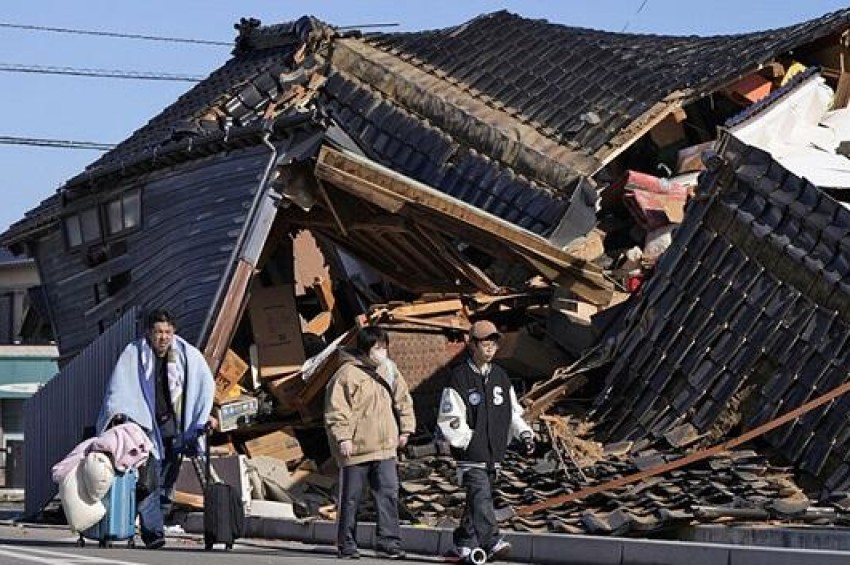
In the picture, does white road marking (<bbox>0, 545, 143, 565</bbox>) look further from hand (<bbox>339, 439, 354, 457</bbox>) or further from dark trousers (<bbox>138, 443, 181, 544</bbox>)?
hand (<bbox>339, 439, 354, 457</bbox>)

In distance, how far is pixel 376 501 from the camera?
12.0 m

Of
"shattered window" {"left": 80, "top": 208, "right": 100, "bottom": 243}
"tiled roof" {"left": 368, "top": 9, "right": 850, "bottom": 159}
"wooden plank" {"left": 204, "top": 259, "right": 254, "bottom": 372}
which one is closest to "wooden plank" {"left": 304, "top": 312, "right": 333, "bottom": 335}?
"wooden plank" {"left": 204, "top": 259, "right": 254, "bottom": 372}

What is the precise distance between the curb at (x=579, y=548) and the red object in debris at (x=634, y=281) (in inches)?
188

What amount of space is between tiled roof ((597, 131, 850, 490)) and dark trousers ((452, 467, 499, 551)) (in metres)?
3.07

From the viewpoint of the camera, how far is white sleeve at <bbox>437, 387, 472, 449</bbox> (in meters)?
11.3

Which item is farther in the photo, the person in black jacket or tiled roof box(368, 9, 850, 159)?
tiled roof box(368, 9, 850, 159)

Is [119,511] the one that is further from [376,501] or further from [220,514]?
[376,501]

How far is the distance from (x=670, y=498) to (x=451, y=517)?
6.04ft

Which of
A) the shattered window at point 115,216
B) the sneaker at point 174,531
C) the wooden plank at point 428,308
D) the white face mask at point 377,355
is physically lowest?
the sneaker at point 174,531

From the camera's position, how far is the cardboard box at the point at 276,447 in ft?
59.4

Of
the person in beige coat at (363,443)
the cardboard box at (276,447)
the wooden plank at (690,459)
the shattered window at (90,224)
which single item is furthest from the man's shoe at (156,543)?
the shattered window at (90,224)

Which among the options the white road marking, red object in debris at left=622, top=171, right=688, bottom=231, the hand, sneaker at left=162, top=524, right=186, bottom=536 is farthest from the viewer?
red object in debris at left=622, top=171, right=688, bottom=231

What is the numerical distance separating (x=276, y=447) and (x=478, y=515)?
23.3 ft

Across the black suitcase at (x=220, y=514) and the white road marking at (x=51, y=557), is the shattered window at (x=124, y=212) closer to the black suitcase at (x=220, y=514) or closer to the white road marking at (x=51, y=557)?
the black suitcase at (x=220, y=514)
